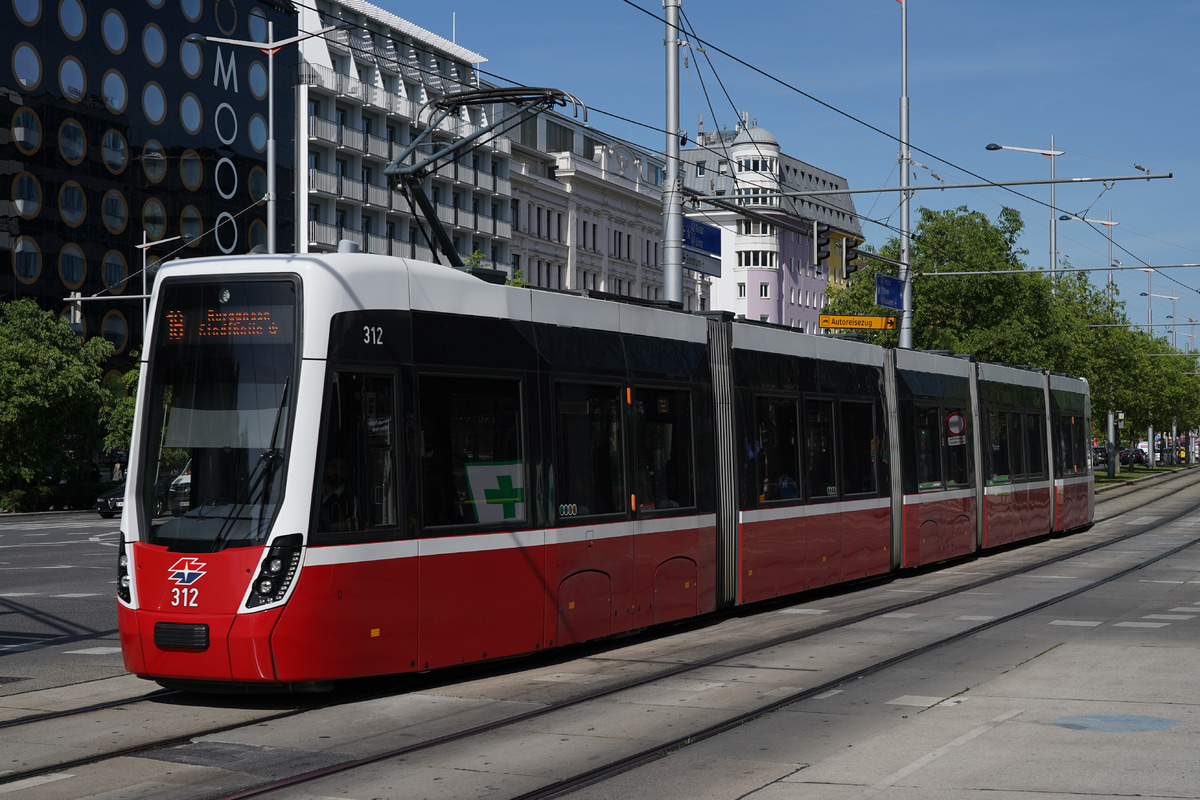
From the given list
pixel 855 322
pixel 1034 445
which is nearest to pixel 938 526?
pixel 1034 445

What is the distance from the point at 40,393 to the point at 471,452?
38.6 meters

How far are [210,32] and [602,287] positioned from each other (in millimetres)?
29661

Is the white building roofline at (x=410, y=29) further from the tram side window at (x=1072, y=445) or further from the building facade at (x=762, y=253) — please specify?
the tram side window at (x=1072, y=445)

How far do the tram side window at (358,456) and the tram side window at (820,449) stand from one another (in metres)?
7.30

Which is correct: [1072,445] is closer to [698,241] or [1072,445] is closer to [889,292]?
[889,292]

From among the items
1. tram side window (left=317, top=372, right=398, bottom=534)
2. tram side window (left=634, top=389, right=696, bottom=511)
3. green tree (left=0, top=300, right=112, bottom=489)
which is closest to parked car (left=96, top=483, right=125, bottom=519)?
green tree (left=0, top=300, right=112, bottom=489)

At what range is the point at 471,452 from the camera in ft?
35.4

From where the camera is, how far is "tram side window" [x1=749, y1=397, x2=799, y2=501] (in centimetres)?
1527

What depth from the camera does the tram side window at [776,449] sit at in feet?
50.1

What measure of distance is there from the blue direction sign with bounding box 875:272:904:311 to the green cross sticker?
20.7m

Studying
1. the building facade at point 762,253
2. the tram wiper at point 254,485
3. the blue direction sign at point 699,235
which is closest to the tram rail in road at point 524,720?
the tram wiper at point 254,485

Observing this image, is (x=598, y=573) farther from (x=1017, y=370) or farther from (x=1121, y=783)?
(x=1017, y=370)

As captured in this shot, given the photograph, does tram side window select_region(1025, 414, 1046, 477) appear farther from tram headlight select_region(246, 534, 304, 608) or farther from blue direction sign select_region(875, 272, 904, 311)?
tram headlight select_region(246, 534, 304, 608)

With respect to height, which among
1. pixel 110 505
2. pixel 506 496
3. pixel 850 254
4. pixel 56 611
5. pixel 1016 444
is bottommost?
pixel 56 611
